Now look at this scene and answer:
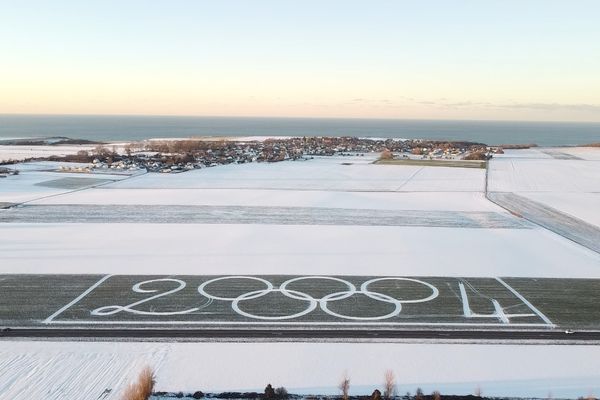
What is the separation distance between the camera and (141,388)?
12.7 meters

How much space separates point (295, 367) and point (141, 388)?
4.24 meters

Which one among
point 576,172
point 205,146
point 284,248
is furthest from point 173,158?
point 576,172

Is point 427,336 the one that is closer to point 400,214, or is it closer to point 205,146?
point 400,214

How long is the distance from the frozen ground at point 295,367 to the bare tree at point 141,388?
0.40 meters

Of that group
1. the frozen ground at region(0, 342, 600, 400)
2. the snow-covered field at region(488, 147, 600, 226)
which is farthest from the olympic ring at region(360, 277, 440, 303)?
the snow-covered field at region(488, 147, 600, 226)

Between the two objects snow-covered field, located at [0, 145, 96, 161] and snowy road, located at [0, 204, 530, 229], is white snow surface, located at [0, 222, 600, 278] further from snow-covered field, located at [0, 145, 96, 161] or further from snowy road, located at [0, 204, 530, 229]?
snow-covered field, located at [0, 145, 96, 161]

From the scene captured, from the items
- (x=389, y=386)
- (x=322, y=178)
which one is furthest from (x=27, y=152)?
(x=389, y=386)

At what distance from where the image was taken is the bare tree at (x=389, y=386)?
42.8ft

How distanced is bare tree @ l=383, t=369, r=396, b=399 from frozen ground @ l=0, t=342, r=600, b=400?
0.19 m

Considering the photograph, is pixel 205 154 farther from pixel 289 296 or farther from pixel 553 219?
pixel 289 296

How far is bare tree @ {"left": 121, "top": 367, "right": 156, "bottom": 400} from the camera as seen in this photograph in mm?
12586

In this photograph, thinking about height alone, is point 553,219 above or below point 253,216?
below

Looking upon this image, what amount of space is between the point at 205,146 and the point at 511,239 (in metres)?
68.9

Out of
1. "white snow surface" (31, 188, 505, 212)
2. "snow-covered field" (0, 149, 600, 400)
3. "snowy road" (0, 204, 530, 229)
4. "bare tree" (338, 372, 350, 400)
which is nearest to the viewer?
"bare tree" (338, 372, 350, 400)
